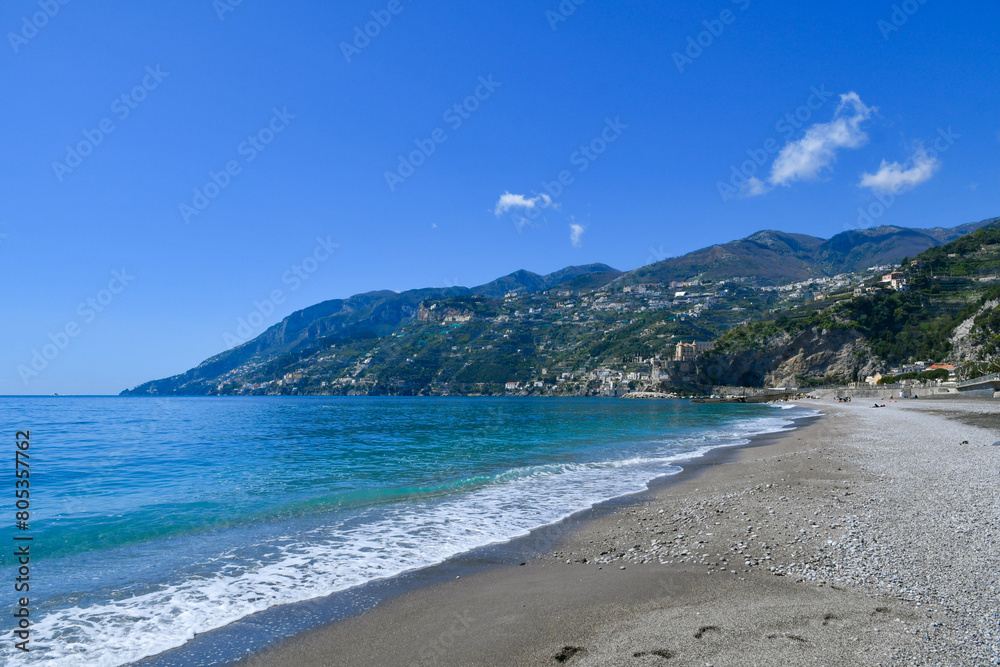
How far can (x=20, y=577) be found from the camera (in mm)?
7465

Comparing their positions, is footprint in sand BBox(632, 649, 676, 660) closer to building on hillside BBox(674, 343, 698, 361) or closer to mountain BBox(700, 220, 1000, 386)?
mountain BBox(700, 220, 1000, 386)

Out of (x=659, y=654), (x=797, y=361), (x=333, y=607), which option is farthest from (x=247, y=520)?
(x=797, y=361)

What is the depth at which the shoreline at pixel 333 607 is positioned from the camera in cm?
510

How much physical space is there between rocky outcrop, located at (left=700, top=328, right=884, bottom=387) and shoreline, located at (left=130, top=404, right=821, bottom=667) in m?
115

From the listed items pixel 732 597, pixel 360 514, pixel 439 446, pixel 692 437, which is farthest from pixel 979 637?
pixel 692 437

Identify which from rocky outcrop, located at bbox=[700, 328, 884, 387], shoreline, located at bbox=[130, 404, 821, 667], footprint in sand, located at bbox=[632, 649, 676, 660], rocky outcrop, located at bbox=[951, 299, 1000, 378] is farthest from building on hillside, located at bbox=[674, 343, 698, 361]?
footprint in sand, located at bbox=[632, 649, 676, 660]

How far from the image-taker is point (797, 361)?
111562 mm

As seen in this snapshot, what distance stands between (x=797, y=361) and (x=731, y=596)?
124 metres

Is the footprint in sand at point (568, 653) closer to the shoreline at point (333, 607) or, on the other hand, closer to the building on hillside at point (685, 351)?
the shoreline at point (333, 607)

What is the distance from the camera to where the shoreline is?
5102 mm

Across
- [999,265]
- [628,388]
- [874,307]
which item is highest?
[999,265]

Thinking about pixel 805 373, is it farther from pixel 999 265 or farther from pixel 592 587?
pixel 592 587

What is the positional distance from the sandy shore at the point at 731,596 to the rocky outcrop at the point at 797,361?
112m

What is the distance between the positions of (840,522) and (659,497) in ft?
14.1
